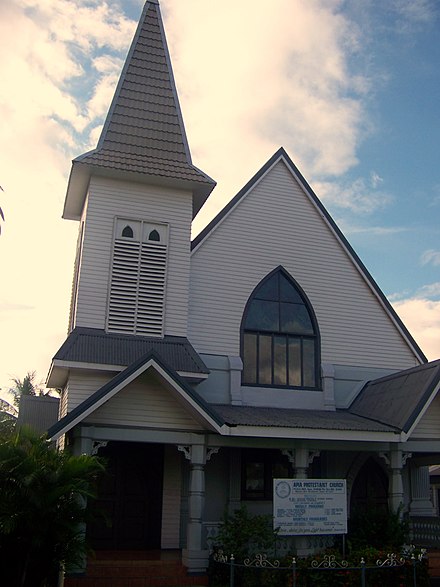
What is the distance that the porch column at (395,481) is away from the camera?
51.4ft

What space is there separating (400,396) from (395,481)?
2.06 metres

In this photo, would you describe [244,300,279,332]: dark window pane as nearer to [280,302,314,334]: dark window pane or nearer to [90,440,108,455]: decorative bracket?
[280,302,314,334]: dark window pane

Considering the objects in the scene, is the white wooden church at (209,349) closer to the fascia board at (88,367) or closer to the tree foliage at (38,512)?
the fascia board at (88,367)

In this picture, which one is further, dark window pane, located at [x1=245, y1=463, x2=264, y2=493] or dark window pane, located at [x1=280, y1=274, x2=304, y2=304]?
dark window pane, located at [x1=280, y1=274, x2=304, y2=304]

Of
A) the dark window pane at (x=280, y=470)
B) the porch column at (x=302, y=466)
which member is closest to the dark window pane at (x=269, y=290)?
the dark window pane at (x=280, y=470)

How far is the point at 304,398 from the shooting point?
18.8 m

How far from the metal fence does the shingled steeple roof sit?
989 cm

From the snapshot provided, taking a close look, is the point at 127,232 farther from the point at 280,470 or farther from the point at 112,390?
the point at 280,470

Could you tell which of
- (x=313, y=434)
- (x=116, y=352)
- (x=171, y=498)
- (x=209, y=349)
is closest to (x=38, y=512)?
(x=116, y=352)

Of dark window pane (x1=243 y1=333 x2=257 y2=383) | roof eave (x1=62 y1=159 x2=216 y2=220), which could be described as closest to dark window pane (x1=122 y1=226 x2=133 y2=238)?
roof eave (x1=62 y1=159 x2=216 y2=220)

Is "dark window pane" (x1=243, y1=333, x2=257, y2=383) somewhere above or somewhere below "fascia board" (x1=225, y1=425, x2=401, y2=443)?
above

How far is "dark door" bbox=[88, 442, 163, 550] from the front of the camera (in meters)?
16.4

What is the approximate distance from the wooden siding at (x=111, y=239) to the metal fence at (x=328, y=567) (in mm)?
6352

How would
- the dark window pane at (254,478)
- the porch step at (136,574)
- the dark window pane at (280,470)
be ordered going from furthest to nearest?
the dark window pane at (280,470) < the dark window pane at (254,478) < the porch step at (136,574)
